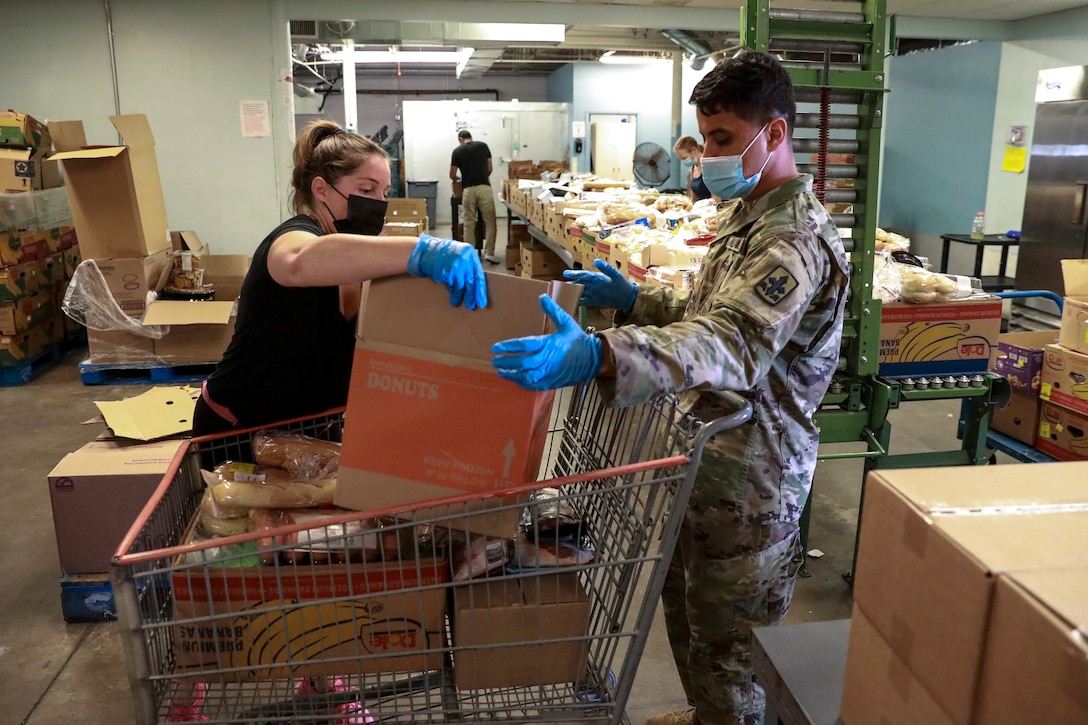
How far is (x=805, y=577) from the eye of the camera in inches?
125

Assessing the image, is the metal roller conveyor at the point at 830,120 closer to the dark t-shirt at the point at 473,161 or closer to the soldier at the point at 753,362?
the soldier at the point at 753,362

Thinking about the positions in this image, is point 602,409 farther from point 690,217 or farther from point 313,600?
point 690,217

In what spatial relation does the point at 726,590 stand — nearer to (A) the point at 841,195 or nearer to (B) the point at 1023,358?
(A) the point at 841,195

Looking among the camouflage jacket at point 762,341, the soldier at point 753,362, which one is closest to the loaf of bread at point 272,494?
the camouflage jacket at point 762,341

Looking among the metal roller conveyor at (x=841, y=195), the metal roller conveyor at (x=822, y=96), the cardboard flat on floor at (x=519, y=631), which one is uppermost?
the metal roller conveyor at (x=822, y=96)

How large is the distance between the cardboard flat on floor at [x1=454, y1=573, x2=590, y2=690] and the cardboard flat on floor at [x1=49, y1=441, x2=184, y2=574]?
1721 millimetres

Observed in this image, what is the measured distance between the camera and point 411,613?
1446mm

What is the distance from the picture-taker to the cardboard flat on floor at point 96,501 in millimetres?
2756

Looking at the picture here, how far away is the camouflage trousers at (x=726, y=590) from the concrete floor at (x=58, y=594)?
66cm

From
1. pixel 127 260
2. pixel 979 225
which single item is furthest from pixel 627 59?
pixel 127 260

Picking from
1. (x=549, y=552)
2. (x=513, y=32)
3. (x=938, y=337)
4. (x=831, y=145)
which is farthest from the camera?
(x=513, y=32)

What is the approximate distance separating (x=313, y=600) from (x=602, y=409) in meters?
0.71

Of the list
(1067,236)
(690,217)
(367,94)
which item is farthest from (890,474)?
(367,94)

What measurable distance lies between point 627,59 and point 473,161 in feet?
18.7
